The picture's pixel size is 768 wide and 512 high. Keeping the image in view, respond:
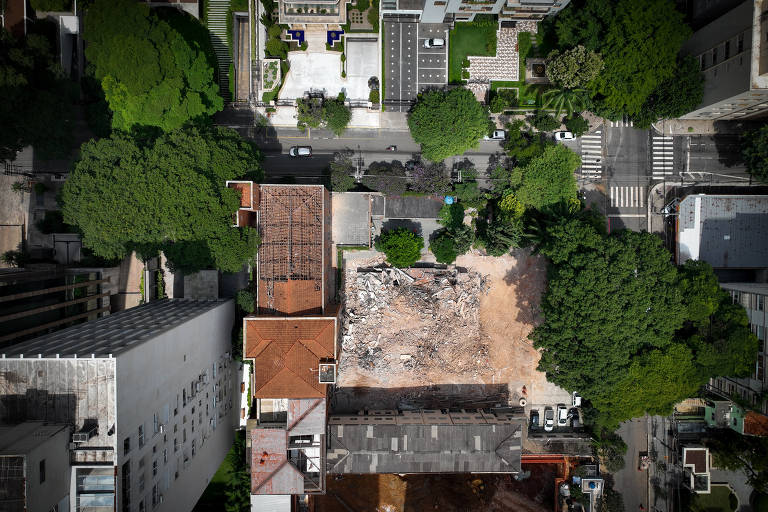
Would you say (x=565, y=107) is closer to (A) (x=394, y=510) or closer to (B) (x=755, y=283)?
(B) (x=755, y=283)

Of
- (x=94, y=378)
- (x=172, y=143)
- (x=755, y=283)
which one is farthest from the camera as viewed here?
(x=755, y=283)

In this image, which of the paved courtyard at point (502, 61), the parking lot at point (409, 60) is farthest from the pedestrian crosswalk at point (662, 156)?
the parking lot at point (409, 60)

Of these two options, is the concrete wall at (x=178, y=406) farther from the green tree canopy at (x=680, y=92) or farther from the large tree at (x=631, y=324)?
the green tree canopy at (x=680, y=92)

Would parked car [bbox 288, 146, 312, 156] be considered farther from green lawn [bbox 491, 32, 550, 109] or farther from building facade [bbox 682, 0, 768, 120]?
building facade [bbox 682, 0, 768, 120]

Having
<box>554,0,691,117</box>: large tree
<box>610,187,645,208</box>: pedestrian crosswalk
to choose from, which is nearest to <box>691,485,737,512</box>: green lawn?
Answer: <box>610,187,645,208</box>: pedestrian crosswalk

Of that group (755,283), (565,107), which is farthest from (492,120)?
(755,283)

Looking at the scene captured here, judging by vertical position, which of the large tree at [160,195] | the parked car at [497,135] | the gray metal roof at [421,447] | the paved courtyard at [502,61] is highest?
the paved courtyard at [502,61]
